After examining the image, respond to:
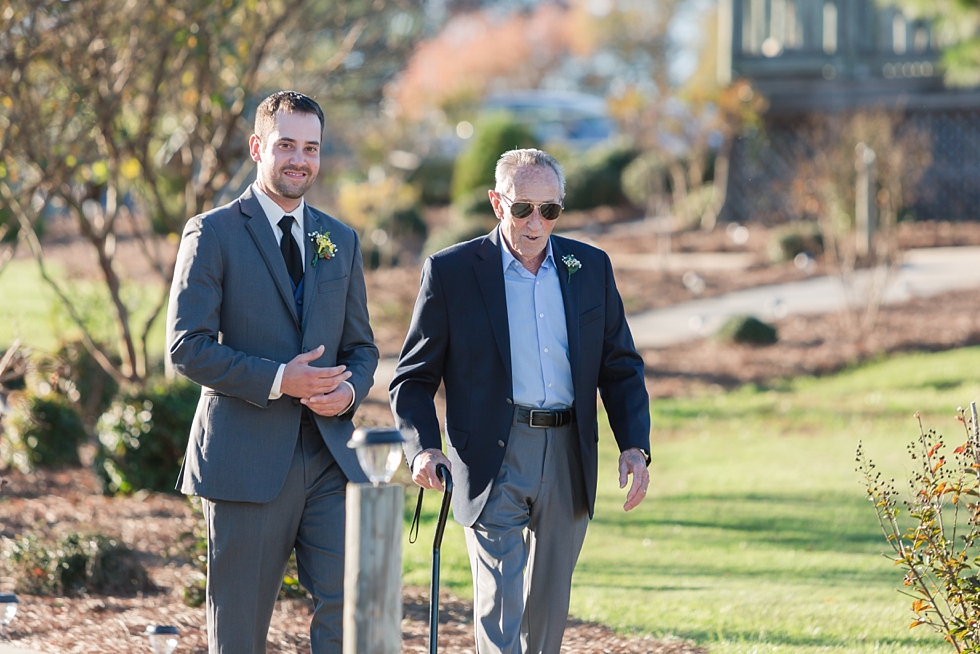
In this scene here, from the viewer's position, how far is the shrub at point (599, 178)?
27.0 meters

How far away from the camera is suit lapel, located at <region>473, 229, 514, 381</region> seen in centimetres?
426

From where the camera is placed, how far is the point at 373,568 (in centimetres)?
320

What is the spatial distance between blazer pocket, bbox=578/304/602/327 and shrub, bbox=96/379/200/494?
464 cm

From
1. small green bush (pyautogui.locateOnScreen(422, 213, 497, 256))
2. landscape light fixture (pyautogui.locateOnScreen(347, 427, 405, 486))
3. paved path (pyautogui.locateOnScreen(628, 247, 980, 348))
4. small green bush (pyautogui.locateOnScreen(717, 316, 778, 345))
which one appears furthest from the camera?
small green bush (pyautogui.locateOnScreen(422, 213, 497, 256))

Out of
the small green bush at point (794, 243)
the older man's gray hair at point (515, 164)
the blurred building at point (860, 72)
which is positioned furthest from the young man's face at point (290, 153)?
the blurred building at point (860, 72)

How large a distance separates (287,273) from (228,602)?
→ 3.55 feet

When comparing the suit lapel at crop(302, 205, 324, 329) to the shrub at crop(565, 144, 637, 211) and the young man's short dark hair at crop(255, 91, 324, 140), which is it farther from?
the shrub at crop(565, 144, 637, 211)

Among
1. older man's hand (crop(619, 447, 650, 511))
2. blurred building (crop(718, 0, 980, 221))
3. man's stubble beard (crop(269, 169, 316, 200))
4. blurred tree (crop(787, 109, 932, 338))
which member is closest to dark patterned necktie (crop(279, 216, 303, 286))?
man's stubble beard (crop(269, 169, 316, 200))

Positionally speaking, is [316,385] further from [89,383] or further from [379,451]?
[89,383]

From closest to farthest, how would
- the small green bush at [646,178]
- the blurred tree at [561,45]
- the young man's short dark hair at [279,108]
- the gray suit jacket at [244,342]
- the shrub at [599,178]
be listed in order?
the gray suit jacket at [244,342]
the young man's short dark hair at [279,108]
the small green bush at [646,178]
the shrub at [599,178]
the blurred tree at [561,45]

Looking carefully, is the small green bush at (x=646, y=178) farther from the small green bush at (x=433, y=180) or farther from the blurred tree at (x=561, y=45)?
the blurred tree at (x=561, y=45)

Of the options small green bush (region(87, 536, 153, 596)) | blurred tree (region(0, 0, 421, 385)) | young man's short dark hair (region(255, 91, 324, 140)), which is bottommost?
small green bush (region(87, 536, 153, 596))

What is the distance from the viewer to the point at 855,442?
35.3ft

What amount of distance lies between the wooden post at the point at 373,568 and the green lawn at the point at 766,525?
2626 mm
